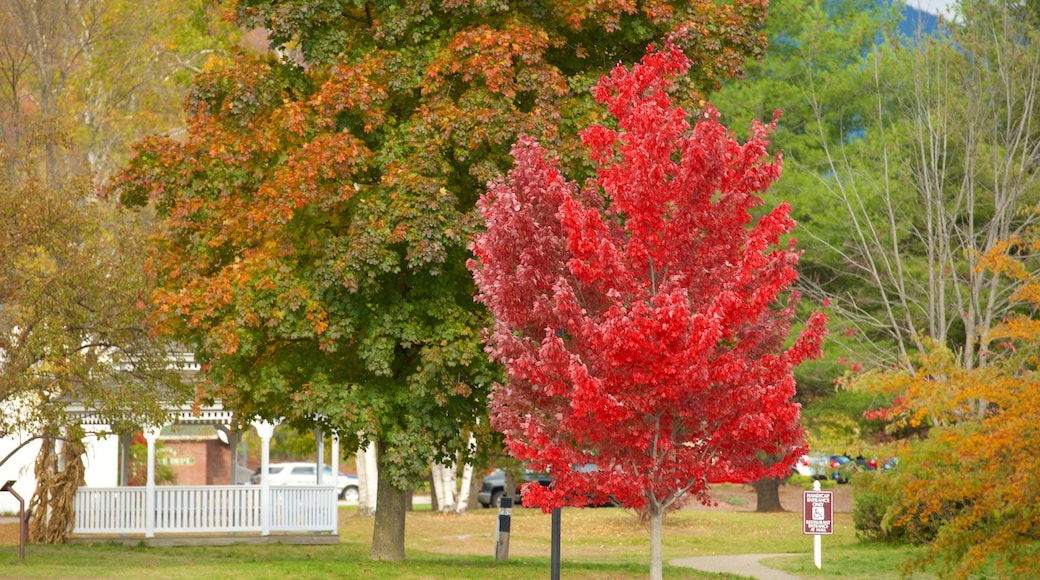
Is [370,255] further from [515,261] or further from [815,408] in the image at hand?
[815,408]

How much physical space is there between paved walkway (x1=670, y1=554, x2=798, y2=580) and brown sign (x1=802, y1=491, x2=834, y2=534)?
0.88m

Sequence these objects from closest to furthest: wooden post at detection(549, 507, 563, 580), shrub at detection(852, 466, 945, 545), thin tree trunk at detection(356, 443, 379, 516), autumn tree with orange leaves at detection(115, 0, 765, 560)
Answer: wooden post at detection(549, 507, 563, 580) → autumn tree with orange leaves at detection(115, 0, 765, 560) → shrub at detection(852, 466, 945, 545) → thin tree trunk at detection(356, 443, 379, 516)

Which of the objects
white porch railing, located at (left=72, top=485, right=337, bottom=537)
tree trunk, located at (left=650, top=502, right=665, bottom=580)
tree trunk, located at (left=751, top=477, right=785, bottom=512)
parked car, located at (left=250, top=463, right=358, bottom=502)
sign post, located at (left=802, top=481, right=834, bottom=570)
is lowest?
parked car, located at (left=250, top=463, right=358, bottom=502)

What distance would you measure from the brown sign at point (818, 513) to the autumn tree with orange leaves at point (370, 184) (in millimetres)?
5799

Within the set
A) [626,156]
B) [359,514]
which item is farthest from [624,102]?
[359,514]

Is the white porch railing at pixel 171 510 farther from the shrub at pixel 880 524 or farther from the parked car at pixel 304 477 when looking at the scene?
the parked car at pixel 304 477

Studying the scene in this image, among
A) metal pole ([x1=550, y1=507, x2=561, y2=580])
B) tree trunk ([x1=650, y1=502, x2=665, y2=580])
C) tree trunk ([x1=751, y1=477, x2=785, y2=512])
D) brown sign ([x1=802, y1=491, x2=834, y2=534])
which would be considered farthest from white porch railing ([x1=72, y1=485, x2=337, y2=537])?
tree trunk ([x1=751, y1=477, x2=785, y2=512])

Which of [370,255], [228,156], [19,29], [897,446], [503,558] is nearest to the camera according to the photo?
[897,446]

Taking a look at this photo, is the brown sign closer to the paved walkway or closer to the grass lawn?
the grass lawn

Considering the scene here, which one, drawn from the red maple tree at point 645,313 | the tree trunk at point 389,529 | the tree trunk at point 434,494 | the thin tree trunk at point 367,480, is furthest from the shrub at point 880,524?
the tree trunk at point 434,494

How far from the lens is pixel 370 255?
17.1m

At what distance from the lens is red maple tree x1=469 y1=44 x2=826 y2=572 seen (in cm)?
1234

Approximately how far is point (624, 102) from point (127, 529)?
16215 millimetres

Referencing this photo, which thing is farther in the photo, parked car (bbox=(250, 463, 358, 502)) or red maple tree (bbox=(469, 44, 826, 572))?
parked car (bbox=(250, 463, 358, 502))
